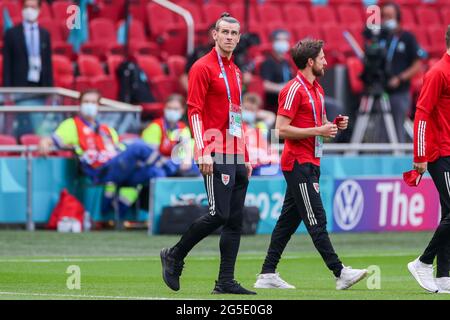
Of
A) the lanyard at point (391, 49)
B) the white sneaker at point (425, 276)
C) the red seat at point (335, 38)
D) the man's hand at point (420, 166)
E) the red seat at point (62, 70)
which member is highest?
the red seat at point (335, 38)

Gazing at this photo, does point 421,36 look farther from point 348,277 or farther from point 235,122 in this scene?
point 235,122

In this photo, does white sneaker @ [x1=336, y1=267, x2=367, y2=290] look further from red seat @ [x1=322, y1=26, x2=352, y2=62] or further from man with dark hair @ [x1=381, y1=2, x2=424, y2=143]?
red seat @ [x1=322, y1=26, x2=352, y2=62]

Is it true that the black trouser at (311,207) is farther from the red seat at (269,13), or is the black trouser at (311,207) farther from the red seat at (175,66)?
the red seat at (269,13)

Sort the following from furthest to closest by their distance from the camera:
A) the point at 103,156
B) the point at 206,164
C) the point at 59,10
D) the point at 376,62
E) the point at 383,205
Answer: the point at 59,10 → the point at 376,62 → the point at 383,205 → the point at 103,156 → the point at 206,164

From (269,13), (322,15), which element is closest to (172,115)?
(269,13)

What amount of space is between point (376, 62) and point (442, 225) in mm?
10605

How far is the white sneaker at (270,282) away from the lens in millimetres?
11391

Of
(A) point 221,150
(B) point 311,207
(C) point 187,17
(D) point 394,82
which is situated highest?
(C) point 187,17

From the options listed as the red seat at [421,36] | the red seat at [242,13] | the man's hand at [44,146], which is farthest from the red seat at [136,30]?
the red seat at [421,36]

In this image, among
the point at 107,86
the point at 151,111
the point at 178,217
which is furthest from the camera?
the point at 107,86

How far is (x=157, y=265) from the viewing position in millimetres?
13656

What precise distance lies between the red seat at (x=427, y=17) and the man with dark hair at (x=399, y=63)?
6.80 meters

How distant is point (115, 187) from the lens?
59.0ft
